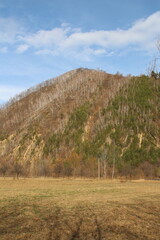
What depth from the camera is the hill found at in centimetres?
9931

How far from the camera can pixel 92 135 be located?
130 m

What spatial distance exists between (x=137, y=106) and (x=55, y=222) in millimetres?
133665

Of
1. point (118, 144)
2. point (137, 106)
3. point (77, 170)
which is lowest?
point (77, 170)

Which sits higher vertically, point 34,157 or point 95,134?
point 95,134

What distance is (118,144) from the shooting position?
390ft

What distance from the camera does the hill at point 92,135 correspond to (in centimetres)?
9931

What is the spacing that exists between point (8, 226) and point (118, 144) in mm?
108354

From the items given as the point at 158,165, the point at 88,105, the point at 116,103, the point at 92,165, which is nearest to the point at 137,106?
the point at 116,103

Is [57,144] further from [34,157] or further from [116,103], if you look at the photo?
[116,103]

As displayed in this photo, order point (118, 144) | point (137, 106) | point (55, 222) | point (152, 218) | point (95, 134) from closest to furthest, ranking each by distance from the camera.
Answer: point (55, 222) → point (152, 218) → point (118, 144) → point (95, 134) → point (137, 106)

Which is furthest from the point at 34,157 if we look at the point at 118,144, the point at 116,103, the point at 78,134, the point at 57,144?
the point at 116,103

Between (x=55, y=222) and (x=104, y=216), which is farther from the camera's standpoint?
(x=104, y=216)

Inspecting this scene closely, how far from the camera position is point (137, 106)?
466ft

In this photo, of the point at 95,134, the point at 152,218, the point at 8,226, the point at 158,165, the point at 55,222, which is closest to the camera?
the point at 8,226
